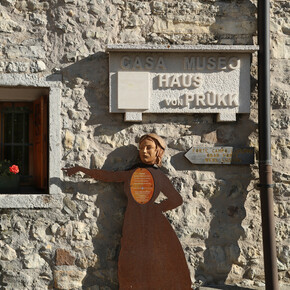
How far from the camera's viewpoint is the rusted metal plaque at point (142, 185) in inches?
156

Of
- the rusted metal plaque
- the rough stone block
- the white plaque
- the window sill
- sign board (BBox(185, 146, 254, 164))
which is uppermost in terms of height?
the white plaque

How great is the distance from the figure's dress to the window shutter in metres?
0.93

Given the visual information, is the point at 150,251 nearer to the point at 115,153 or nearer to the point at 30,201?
the point at 115,153

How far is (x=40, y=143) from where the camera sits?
4316 millimetres

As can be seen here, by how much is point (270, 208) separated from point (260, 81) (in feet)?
3.93

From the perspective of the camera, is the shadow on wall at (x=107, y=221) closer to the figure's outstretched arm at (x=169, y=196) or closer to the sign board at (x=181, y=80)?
the figure's outstretched arm at (x=169, y=196)

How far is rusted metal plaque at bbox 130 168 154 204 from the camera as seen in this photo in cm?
395

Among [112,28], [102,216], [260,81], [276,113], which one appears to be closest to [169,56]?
[112,28]

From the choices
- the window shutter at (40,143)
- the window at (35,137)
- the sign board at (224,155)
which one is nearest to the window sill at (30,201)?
the window at (35,137)

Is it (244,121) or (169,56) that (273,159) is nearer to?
(244,121)

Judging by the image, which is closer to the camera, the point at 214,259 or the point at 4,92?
the point at 214,259

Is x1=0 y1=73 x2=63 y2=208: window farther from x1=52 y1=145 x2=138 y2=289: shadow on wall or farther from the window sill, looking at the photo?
x1=52 y1=145 x2=138 y2=289: shadow on wall

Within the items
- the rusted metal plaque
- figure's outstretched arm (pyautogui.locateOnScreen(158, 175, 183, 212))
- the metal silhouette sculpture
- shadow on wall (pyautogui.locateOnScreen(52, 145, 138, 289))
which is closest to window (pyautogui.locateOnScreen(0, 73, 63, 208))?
shadow on wall (pyautogui.locateOnScreen(52, 145, 138, 289))

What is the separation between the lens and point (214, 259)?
4031mm
